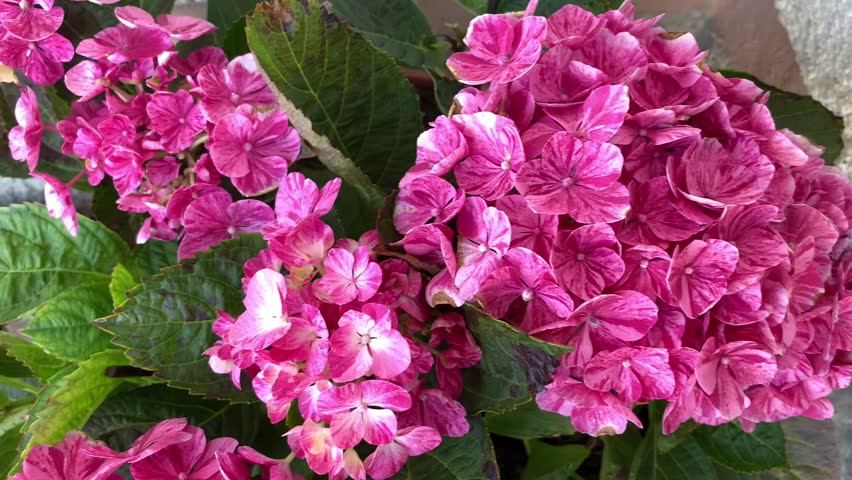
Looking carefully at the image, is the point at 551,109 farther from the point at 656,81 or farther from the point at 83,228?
Answer: the point at 83,228

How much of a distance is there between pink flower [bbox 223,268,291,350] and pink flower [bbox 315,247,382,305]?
0.03m

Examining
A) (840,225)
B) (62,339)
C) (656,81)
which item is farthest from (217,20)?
(840,225)

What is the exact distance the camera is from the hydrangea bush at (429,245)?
16.6 inches

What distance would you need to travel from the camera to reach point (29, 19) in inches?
20.6

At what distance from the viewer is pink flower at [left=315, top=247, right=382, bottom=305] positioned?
0.42 meters

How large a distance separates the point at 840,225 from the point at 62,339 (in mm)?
613

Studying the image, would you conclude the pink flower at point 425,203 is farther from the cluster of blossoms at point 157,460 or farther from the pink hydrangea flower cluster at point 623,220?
the cluster of blossoms at point 157,460

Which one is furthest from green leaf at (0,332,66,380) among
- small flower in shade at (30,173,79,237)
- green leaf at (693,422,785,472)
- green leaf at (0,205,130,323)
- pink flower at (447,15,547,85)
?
green leaf at (693,422,785,472)

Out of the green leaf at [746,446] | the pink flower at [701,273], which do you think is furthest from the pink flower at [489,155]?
the green leaf at [746,446]

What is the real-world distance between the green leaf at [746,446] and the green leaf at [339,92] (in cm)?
41

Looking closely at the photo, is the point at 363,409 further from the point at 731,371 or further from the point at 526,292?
the point at 731,371

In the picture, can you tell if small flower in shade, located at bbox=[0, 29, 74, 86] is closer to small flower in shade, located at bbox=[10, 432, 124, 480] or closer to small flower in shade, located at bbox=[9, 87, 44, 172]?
small flower in shade, located at bbox=[9, 87, 44, 172]

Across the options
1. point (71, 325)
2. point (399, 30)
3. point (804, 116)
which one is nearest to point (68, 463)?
point (71, 325)

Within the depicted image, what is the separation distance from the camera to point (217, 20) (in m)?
0.70
